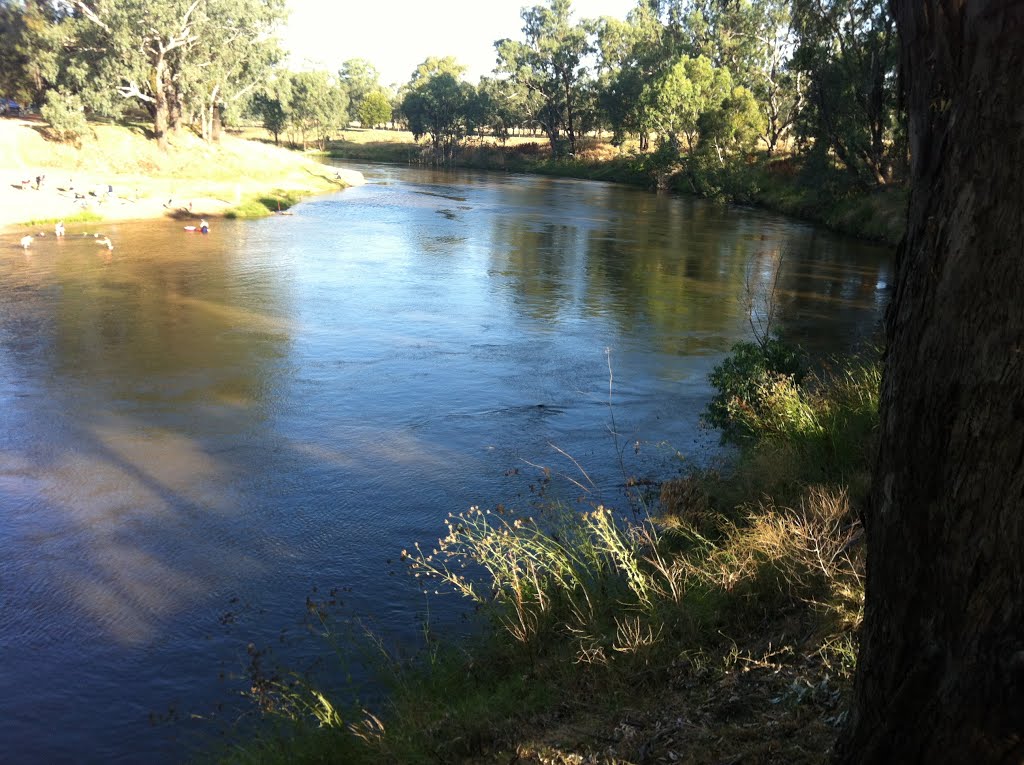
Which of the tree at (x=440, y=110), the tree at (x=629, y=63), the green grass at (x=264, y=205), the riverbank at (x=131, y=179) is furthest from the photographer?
the tree at (x=440, y=110)

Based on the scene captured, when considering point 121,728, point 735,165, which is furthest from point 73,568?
point 735,165

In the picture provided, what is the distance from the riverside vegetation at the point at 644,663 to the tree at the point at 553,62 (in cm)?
8079

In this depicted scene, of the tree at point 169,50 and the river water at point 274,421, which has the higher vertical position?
the tree at point 169,50

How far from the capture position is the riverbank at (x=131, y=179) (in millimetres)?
33250

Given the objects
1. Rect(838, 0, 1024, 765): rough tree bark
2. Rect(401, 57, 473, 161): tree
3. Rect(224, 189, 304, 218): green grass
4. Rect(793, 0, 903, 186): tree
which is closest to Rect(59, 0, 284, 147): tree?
Rect(224, 189, 304, 218): green grass

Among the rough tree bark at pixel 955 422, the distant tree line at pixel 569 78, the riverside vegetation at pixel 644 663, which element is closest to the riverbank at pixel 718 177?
the distant tree line at pixel 569 78

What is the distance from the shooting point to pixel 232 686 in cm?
664

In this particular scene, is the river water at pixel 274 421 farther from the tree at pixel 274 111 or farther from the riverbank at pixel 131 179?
the tree at pixel 274 111

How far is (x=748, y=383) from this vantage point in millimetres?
→ 10891

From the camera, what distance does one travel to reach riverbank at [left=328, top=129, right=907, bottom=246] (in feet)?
118

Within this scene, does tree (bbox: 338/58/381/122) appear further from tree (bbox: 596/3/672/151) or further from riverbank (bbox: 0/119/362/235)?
riverbank (bbox: 0/119/362/235)

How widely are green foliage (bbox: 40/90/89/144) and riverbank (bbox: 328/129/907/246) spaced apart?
35.6 m

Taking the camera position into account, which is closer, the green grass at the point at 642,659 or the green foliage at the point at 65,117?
the green grass at the point at 642,659

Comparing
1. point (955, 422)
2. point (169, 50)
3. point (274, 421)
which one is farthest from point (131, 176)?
point (955, 422)
